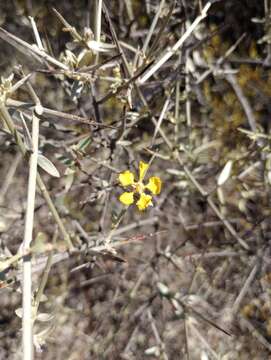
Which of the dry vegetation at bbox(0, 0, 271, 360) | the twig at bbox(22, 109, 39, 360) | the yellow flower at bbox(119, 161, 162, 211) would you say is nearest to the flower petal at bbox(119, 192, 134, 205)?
the yellow flower at bbox(119, 161, 162, 211)

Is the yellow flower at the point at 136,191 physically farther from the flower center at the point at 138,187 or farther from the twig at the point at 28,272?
the twig at the point at 28,272

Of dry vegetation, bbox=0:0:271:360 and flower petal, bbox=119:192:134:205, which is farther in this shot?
dry vegetation, bbox=0:0:271:360

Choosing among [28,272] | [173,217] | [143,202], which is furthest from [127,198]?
[173,217]

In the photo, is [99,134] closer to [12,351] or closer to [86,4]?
[86,4]

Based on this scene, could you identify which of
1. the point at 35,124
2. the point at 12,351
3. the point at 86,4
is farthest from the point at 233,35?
the point at 12,351

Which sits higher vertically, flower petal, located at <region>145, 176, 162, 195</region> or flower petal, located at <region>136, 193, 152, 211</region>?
flower petal, located at <region>136, 193, 152, 211</region>

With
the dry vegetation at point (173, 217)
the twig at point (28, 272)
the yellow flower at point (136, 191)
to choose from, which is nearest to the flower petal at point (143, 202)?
the yellow flower at point (136, 191)

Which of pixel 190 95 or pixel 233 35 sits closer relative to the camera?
pixel 190 95

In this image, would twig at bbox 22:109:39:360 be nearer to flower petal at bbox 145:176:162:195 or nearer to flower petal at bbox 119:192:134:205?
flower petal at bbox 119:192:134:205

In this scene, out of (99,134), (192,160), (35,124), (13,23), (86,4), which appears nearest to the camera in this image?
(35,124)

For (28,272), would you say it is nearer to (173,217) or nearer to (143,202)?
(143,202)

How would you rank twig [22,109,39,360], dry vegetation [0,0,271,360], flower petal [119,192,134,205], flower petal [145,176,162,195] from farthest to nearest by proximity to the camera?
dry vegetation [0,0,271,360] → flower petal [145,176,162,195] → flower petal [119,192,134,205] → twig [22,109,39,360]
